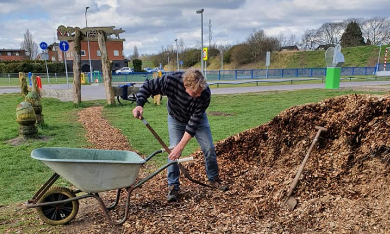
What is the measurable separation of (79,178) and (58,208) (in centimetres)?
54

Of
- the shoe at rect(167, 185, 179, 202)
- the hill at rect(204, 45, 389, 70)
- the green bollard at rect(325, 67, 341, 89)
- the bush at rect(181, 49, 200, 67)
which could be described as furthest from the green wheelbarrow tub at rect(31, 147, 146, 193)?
the bush at rect(181, 49, 200, 67)

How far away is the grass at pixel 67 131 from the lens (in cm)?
425

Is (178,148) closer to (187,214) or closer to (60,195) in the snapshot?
(187,214)

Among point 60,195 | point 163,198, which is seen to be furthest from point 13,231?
point 163,198

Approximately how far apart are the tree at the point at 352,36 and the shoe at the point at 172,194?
5280cm

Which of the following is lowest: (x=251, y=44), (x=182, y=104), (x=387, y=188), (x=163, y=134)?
(x=163, y=134)

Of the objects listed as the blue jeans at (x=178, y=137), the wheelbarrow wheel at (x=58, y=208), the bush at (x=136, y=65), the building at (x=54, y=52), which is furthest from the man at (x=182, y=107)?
the building at (x=54, y=52)

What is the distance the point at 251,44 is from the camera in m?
48.5

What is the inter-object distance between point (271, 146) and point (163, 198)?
151 cm

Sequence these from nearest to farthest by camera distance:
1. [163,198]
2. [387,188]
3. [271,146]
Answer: [387,188] < [163,198] < [271,146]

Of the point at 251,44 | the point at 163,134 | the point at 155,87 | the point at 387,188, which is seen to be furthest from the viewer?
the point at 251,44

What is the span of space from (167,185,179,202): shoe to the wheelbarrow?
0.43m

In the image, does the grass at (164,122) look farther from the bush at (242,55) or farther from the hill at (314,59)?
the bush at (242,55)

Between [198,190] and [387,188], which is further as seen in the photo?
[198,190]
